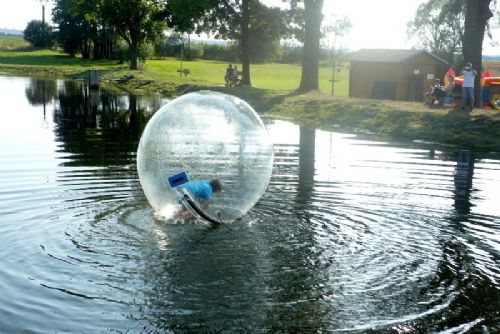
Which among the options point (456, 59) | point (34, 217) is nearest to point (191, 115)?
point (34, 217)

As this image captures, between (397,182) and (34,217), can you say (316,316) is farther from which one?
(397,182)

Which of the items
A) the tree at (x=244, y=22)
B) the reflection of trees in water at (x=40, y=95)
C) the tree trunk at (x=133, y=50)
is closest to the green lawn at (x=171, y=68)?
the tree trunk at (x=133, y=50)

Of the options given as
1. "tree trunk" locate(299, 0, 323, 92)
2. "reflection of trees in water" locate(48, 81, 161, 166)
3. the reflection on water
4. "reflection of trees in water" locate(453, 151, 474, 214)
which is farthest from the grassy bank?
the reflection on water

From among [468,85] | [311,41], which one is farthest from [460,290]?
[311,41]

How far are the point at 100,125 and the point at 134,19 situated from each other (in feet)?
165

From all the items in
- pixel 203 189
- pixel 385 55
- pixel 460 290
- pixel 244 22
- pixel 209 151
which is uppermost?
pixel 244 22

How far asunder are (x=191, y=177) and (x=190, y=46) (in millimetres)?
106048

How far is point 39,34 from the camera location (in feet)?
385

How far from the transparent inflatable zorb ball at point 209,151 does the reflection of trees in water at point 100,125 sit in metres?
7.22

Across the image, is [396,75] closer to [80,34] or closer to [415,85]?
[415,85]

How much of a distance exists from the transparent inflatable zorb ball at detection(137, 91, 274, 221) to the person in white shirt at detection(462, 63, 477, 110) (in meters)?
20.2

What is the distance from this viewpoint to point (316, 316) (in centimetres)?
755

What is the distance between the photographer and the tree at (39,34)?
116188 mm

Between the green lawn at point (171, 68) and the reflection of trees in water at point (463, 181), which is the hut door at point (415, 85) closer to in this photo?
the green lawn at point (171, 68)
